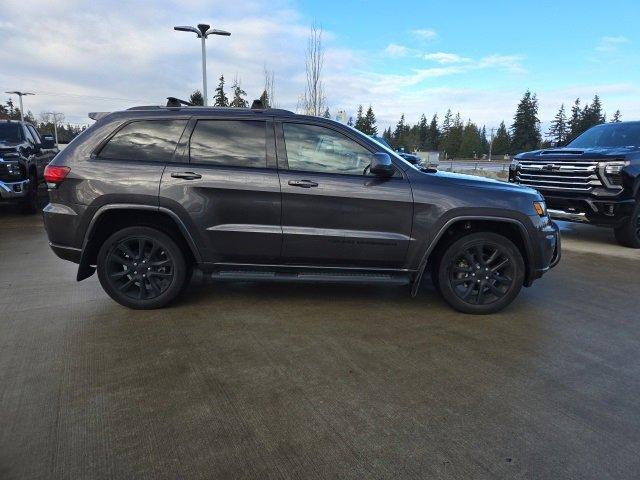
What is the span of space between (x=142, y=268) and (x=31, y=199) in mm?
7285

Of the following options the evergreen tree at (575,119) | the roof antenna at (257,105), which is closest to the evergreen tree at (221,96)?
the roof antenna at (257,105)

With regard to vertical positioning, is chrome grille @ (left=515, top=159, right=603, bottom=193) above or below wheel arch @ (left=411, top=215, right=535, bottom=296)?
above

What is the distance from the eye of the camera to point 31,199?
991 cm

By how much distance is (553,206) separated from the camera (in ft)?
26.3

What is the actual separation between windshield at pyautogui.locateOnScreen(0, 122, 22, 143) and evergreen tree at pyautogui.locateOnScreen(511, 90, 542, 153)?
74.0 meters

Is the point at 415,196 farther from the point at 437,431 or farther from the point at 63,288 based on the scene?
the point at 63,288

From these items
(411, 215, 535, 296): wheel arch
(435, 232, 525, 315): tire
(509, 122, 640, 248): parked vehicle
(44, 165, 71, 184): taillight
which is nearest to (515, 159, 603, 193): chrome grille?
(509, 122, 640, 248): parked vehicle

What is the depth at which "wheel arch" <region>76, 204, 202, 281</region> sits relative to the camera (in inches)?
162

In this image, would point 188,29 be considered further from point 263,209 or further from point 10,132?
point 263,209

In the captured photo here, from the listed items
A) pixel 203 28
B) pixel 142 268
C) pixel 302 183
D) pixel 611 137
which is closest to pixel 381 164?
pixel 302 183

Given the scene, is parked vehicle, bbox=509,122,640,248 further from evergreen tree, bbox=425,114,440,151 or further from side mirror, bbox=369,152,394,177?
evergreen tree, bbox=425,114,440,151

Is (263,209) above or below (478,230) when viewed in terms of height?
above

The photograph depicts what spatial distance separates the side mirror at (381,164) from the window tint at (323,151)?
165mm

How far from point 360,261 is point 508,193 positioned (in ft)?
4.91
